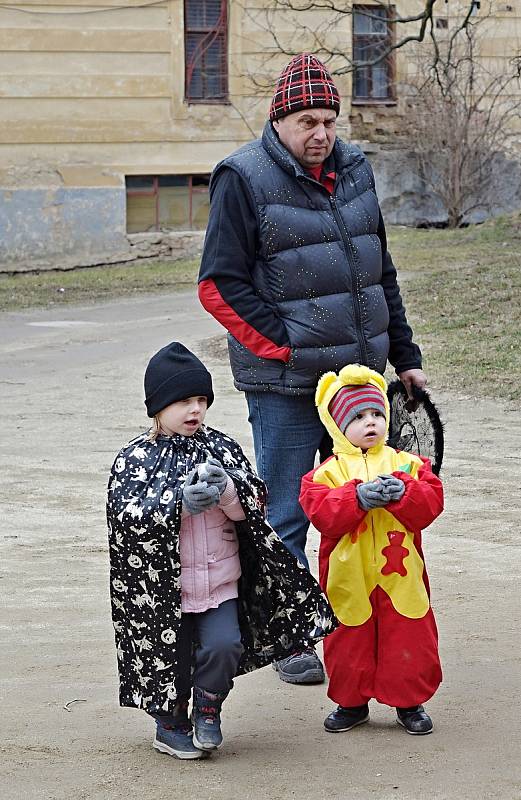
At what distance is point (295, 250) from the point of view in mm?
4359

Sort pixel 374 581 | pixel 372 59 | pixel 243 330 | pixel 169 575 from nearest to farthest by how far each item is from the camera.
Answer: pixel 169 575
pixel 374 581
pixel 243 330
pixel 372 59

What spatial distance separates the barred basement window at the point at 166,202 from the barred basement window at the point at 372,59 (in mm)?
3544

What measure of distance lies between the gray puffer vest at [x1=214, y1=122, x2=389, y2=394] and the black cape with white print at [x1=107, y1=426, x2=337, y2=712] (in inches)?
23.2

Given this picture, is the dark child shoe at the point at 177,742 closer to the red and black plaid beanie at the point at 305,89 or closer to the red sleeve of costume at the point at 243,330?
the red sleeve of costume at the point at 243,330

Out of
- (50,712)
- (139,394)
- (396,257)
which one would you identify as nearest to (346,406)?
(50,712)

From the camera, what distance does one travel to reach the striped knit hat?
3994mm

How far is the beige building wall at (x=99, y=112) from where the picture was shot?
20.8m

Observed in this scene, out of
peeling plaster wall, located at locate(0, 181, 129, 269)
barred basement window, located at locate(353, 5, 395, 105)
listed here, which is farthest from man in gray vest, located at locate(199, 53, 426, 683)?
barred basement window, located at locate(353, 5, 395, 105)

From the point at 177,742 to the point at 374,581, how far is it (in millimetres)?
744

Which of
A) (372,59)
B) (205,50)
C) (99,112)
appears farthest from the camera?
(372,59)

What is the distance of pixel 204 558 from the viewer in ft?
12.5

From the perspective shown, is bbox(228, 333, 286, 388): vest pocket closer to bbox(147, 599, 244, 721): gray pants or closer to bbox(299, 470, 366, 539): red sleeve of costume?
bbox(299, 470, 366, 539): red sleeve of costume

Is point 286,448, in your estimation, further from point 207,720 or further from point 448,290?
point 448,290

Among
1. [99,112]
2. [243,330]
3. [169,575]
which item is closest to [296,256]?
[243,330]
